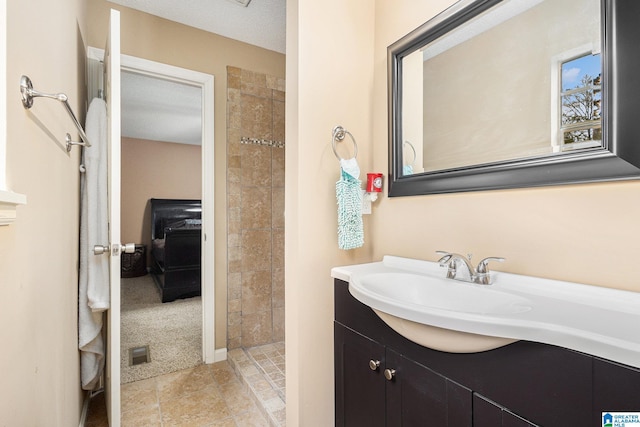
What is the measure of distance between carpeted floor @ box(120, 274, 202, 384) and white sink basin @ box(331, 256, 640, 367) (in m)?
1.94

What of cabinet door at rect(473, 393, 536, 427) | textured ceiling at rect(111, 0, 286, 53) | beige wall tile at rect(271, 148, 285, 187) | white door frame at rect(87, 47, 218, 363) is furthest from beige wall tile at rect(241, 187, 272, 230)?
cabinet door at rect(473, 393, 536, 427)

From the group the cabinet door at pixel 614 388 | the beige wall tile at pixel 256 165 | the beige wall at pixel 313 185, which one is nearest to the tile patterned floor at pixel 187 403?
the beige wall at pixel 313 185

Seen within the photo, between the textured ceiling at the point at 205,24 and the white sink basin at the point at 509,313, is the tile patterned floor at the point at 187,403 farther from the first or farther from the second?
the textured ceiling at the point at 205,24

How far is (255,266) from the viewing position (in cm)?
244

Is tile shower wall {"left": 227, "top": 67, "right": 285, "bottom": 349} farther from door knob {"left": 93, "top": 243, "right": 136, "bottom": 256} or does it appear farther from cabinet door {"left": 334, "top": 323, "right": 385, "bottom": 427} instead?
cabinet door {"left": 334, "top": 323, "right": 385, "bottom": 427}

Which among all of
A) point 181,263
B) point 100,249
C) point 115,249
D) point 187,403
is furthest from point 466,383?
point 181,263

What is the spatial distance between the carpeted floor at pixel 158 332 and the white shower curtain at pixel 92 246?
0.49 meters

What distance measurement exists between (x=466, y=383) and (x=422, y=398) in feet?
0.53

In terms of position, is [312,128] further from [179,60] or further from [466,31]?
[179,60]

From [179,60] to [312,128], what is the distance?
59.5 inches

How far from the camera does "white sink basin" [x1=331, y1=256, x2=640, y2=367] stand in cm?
53

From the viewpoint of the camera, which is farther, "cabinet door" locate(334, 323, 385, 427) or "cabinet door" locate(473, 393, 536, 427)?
"cabinet door" locate(334, 323, 385, 427)

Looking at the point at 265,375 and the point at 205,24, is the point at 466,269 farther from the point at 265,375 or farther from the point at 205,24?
the point at 205,24

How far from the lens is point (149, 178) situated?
5641 mm
